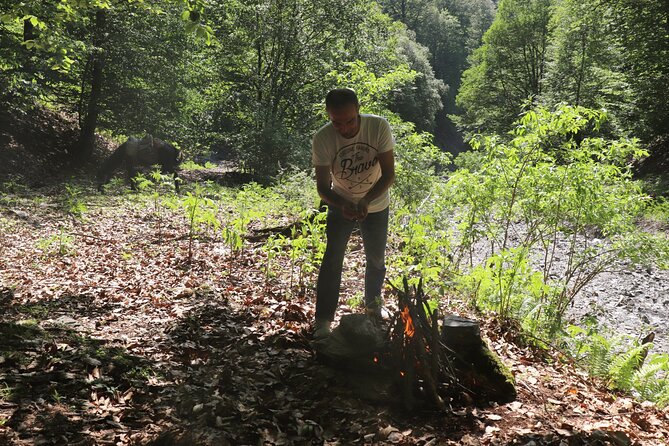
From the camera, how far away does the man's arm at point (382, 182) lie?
11.5ft

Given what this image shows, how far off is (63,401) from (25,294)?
2.84m

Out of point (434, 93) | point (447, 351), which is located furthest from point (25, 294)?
point (434, 93)

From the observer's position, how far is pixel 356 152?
361 centimetres

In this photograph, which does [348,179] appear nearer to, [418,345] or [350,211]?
[350,211]

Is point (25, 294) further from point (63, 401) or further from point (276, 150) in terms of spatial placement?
point (276, 150)

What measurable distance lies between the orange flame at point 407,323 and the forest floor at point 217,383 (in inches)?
15.9

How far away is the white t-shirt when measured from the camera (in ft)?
11.6

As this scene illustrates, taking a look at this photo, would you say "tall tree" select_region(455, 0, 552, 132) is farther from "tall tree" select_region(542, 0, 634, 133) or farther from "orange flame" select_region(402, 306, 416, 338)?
"orange flame" select_region(402, 306, 416, 338)

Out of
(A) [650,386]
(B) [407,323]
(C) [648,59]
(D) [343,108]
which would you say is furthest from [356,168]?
(C) [648,59]

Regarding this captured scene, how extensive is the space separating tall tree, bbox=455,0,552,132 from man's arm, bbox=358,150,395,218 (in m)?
29.3

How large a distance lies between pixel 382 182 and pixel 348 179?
302mm

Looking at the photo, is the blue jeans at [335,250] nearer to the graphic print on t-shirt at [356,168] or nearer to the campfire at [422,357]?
the graphic print on t-shirt at [356,168]

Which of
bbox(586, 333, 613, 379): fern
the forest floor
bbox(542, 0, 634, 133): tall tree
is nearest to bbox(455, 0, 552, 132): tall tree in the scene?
bbox(542, 0, 634, 133): tall tree

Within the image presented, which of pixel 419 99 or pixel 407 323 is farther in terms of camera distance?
pixel 419 99
